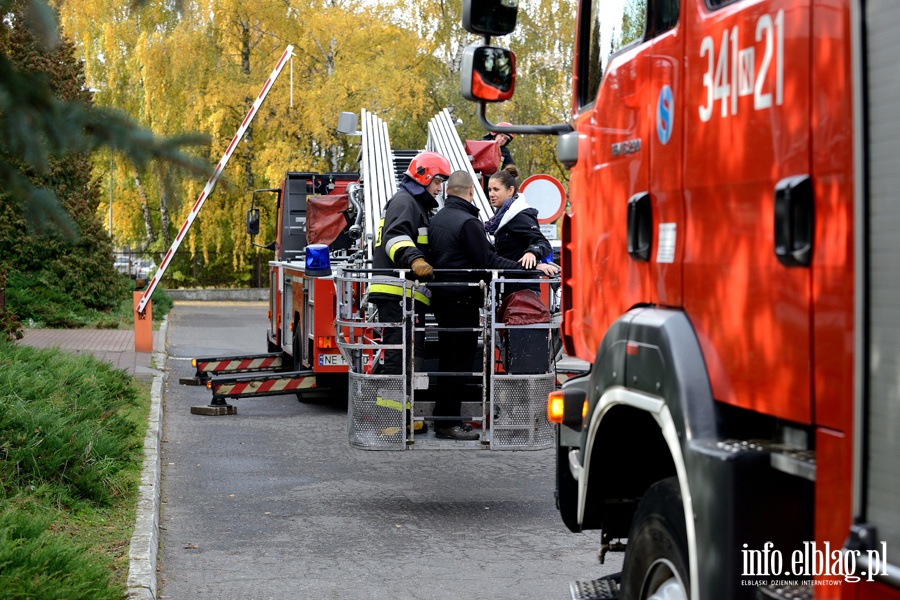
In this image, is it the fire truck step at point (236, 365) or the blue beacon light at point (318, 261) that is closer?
the blue beacon light at point (318, 261)

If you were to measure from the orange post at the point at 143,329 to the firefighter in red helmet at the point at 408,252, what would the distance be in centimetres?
856

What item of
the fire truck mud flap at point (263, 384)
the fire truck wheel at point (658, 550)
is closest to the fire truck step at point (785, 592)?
the fire truck wheel at point (658, 550)

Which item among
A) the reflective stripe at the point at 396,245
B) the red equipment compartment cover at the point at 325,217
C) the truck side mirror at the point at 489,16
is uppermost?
the truck side mirror at the point at 489,16

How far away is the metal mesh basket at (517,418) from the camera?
8.05m

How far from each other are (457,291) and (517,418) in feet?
3.23

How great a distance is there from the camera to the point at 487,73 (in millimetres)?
5141

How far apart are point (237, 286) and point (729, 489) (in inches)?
1537

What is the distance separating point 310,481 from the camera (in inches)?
356

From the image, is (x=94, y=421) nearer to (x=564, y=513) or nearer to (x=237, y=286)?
(x=564, y=513)

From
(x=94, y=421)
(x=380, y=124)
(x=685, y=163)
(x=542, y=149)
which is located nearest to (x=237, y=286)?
(x=542, y=149)

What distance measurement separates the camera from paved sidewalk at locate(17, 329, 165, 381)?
15430 millimetres

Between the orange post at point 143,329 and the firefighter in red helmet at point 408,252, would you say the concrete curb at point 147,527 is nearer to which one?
the firefighter in red helmet at point 408,252

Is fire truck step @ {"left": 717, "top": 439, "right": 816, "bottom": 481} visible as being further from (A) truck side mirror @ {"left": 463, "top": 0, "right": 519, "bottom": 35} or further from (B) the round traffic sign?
(B) the round traffic sign

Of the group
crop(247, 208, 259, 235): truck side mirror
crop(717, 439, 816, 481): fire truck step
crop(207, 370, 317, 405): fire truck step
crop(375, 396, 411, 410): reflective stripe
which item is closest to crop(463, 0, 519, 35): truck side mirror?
crop(717, 439, 816, 481): fire truck step
